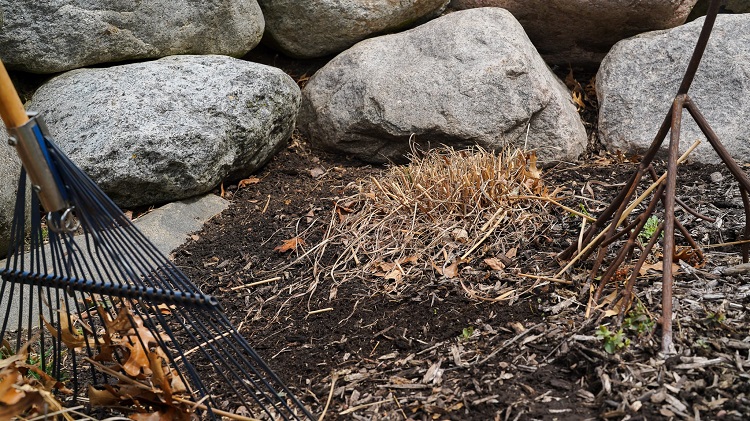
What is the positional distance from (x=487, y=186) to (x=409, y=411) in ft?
4.76

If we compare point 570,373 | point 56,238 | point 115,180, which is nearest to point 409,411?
point 570,373

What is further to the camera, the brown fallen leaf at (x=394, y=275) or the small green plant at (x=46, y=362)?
the brown fallen leaf at (x=394, y=275)

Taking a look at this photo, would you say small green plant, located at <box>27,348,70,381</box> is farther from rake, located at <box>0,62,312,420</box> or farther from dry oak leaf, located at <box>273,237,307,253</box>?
dry oak leaf, located at <box>273,237,307,253</box>

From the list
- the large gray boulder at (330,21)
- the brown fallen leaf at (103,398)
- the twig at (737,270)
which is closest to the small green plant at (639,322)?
the twig at (737,270)

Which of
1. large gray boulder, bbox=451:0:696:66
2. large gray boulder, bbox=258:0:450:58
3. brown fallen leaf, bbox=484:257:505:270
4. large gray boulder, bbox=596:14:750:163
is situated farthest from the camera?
large gray boulder, bbox=258:0:450:58

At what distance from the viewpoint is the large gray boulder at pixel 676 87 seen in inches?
150

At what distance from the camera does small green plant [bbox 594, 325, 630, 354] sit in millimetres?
1925

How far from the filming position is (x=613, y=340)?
76.0 inches

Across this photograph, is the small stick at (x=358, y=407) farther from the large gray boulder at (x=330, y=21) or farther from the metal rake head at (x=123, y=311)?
the large gray boulder at (x=330, y=21)

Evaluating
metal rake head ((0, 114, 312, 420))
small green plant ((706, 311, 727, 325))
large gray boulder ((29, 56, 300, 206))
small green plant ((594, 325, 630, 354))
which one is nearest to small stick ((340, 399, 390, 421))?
metal rake head ((0, 114, 312, 420))

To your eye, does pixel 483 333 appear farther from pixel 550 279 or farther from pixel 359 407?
pixel 359 407

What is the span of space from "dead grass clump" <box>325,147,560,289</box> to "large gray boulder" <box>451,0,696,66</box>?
4.94ft

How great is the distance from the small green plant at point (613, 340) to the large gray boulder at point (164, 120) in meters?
2.42

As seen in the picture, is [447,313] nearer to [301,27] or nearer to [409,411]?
[409,411]
